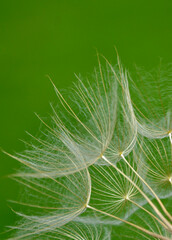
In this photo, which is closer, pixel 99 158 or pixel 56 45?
pixel 99 158

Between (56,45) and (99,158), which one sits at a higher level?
(56,45)

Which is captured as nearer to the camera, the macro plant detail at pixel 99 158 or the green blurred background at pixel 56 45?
the macro plant detail at pixel 99 158

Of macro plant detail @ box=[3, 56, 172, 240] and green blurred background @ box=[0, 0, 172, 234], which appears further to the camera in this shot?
green blurred background @ box=[0, 0, 172, 234]

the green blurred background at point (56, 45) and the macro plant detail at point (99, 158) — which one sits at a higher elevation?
the green blurred background at point (56, 45)

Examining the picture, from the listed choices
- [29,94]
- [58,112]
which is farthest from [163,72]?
[29,94]

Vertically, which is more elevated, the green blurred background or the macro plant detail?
the green blurred background
